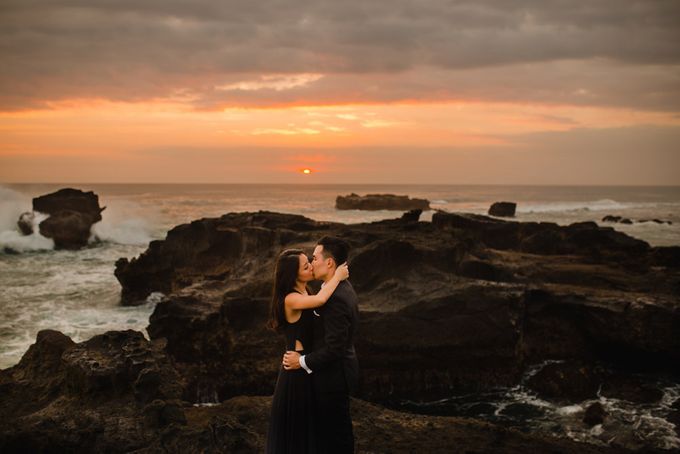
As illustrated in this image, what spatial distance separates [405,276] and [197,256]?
10972 millimetres

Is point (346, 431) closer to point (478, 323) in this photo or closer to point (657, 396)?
point (478, 323)

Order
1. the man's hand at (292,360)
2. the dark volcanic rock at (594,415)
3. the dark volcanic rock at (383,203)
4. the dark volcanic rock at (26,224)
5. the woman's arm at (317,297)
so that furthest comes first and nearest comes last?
the dark volcanic rock at (383,203)
the dark volcanic rock at (26,224)
the dark volcanic rock at (594,415)
the man's hand at (292,360)
the woman's arm at (317,297)

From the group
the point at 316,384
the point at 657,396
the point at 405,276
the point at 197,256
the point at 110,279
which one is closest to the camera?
the point at 316,384

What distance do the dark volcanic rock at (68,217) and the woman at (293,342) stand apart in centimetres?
3955

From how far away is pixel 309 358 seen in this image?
16.9ft

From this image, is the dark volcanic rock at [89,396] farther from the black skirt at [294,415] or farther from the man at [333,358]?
the man at [333,358]

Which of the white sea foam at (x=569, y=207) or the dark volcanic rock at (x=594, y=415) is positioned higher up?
the white sea foam at (x=569, y=207)

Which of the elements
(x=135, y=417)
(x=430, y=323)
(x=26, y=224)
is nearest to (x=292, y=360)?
(x=135, y=417)

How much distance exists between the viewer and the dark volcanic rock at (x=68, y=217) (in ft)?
133

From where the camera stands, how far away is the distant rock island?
1601 inches

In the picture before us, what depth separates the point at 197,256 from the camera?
22375mm

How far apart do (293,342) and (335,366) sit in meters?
0.44

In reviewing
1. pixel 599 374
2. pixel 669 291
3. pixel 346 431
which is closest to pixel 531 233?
pixel 669 291

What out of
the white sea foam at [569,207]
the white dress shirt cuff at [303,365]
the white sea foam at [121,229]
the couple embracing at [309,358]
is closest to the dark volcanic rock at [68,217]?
the white sea foam at [121,229]
